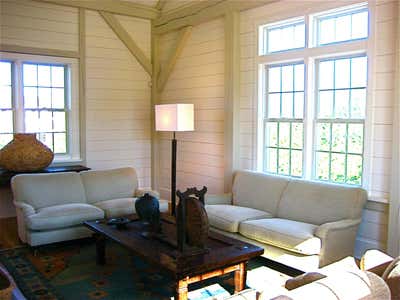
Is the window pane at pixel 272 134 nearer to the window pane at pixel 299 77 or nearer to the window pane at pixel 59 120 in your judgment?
the window pane at pixel 299 77

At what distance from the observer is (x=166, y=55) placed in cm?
699

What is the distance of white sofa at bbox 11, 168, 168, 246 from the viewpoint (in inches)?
172

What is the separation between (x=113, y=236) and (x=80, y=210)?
1.09 meters

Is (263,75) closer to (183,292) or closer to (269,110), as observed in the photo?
(269,110)

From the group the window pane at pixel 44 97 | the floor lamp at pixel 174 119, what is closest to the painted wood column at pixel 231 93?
the floor lamp at pixel 174 119

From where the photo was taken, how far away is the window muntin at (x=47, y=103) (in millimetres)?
6078

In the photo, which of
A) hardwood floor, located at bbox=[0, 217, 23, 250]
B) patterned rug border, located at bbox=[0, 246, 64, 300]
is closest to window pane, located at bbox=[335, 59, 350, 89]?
patterned rug border, located at bbox=[0, 246, 64, 300]

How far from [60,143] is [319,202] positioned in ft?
13.2

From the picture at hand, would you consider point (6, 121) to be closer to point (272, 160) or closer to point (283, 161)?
point (272, 160)

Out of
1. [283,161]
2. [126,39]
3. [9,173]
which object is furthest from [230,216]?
[126,39]

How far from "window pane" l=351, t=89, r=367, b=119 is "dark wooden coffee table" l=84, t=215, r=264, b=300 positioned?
6.36ft

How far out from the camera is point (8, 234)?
5.13 meters

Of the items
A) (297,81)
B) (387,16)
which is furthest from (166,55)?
(387,16)

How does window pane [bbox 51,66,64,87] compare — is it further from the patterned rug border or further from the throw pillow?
the throw pillow
